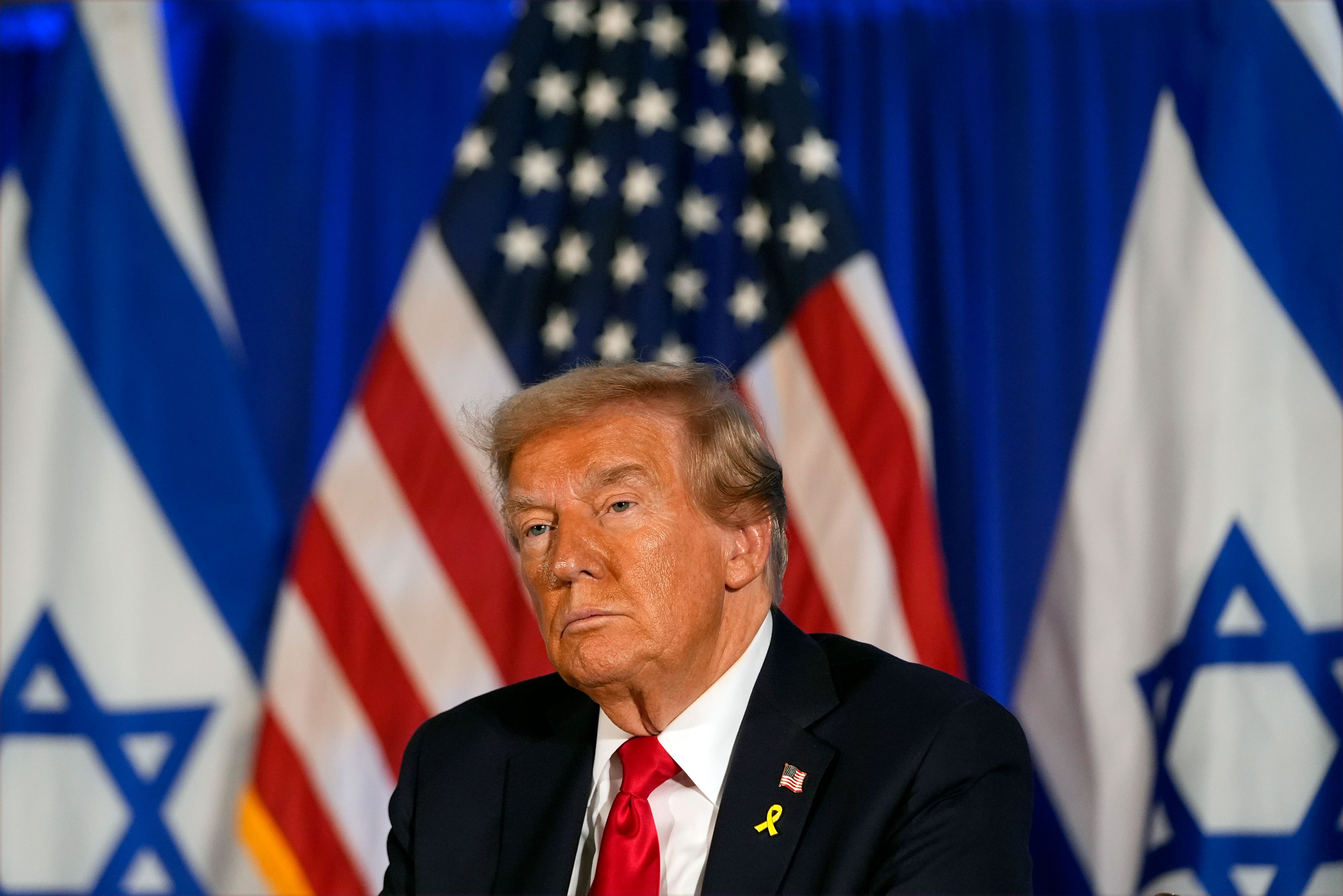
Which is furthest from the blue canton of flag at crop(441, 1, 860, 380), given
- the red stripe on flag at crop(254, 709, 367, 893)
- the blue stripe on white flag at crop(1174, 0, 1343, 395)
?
the red stripe on flag at crop(254, 709, 367, 893)

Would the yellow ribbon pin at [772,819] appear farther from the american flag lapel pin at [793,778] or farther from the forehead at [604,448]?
the forehead at [604,448]

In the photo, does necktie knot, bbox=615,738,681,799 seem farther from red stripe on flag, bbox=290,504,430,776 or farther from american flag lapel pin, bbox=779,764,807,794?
red stripe on flag, bbox=290,504,430,776

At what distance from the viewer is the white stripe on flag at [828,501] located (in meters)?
3.42

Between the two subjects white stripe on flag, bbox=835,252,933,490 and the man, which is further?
white stripe on flag, bbox=835,252,933,490

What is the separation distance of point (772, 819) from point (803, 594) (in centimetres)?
166

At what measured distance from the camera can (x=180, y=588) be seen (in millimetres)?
3762

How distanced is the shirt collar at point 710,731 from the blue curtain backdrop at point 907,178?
5.38 feet

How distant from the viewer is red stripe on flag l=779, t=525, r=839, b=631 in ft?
11.3

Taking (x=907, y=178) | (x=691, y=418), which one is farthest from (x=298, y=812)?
(x=907, y=178)

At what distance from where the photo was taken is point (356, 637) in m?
3.64

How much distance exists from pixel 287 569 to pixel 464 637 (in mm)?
572

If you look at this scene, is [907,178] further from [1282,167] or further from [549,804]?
[549,804]

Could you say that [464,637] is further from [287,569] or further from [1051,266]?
[1051,266]

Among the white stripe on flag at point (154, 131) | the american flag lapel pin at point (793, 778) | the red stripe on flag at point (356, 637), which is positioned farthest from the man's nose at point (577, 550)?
the white stripe on flag at point (154, 131)
